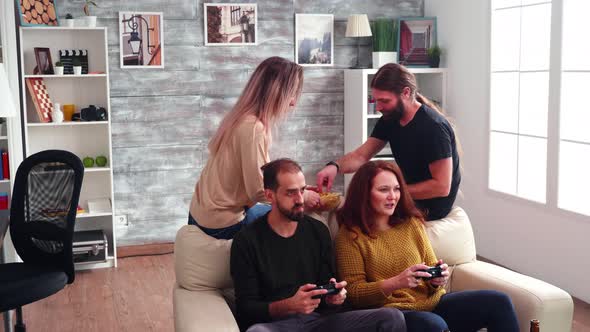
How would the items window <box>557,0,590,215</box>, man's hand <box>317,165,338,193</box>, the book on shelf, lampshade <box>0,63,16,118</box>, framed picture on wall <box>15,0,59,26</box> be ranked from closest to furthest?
man's hand <box>317,165,338,193</box> → lampshade <box>0,63,16,118</box> → window <box>557,0,590,215</box> → framed picture on wall <box>15,0,59,26</box> → the book on shelf

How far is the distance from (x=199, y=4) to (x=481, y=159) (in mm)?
2466

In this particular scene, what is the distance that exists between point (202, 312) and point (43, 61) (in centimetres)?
327

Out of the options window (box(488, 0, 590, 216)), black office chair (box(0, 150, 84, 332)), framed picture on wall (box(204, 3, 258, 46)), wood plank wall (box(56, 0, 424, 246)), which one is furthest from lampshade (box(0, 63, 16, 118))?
window (box(488, 0, 590, 216))

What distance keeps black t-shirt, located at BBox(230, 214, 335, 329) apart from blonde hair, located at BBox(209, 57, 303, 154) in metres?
0.44

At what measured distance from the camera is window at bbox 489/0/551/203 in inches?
198

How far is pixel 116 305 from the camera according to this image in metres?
4.74

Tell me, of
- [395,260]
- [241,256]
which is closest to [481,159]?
[395,260]

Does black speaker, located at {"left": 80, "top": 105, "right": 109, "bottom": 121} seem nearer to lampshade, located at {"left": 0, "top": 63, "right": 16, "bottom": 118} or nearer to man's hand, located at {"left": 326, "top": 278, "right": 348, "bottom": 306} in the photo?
lampshade, located at {"left": 0, "top": 63, "right": 16, "bottom": 118}

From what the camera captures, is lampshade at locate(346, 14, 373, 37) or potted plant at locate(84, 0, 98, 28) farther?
lampshade at locate(346, 14, 373, 37)

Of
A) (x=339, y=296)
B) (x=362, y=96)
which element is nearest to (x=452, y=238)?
(x=339, y=296)

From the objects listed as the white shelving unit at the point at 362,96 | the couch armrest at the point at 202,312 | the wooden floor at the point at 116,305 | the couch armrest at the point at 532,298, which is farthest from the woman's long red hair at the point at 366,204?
the white shelving unit at the point at 362,96

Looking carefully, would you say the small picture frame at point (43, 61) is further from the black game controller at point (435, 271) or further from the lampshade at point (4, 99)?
the black game controller at point (435, 271)

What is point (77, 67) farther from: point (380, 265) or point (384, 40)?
point (380, 265)

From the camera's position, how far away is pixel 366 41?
6.30 meters
